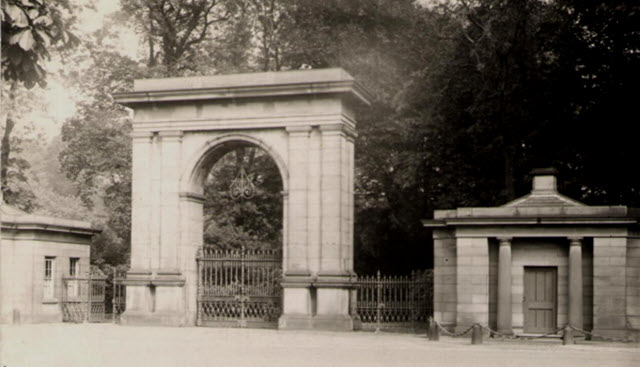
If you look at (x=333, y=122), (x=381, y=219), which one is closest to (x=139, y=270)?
(x=333, y=122)

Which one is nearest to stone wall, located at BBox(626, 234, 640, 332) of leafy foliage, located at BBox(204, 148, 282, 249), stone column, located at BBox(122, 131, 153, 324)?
stone column, located at BBox(122, 131, 153, 324)

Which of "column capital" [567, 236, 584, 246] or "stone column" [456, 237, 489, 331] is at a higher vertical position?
"column capital" [567, 236, 584, 246]

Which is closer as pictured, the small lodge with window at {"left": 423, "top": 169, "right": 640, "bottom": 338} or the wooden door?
the small lodge with window at {"left": 423, "top": 169, "right": 640, "bottom": 338}

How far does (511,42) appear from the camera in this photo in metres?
31.2

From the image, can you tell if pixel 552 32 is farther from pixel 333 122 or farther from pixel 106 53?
pixel 106 53

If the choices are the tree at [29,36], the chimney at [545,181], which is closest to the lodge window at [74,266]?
the chimney at [545,181]

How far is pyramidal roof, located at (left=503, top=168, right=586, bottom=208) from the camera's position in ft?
75.4

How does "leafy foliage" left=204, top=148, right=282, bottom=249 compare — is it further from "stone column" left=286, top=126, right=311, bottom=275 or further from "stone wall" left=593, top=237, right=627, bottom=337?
"stone wall" left=593, top=237, right=627, bottom=337

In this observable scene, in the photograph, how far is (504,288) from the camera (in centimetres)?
2258

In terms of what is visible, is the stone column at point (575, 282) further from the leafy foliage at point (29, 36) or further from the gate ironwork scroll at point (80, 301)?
the leafy foliage at point (29, 36)

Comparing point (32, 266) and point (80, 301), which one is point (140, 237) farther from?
point (80, 301)

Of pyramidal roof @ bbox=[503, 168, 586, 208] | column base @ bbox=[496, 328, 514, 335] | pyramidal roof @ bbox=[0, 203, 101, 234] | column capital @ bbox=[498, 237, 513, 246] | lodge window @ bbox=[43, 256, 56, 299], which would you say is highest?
pyramidal roof @ bbox=[503, 168, 586, 208]

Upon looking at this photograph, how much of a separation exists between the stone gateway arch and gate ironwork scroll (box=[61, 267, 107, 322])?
14.0 ft

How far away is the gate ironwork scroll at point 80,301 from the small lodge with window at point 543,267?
13.0 metres
